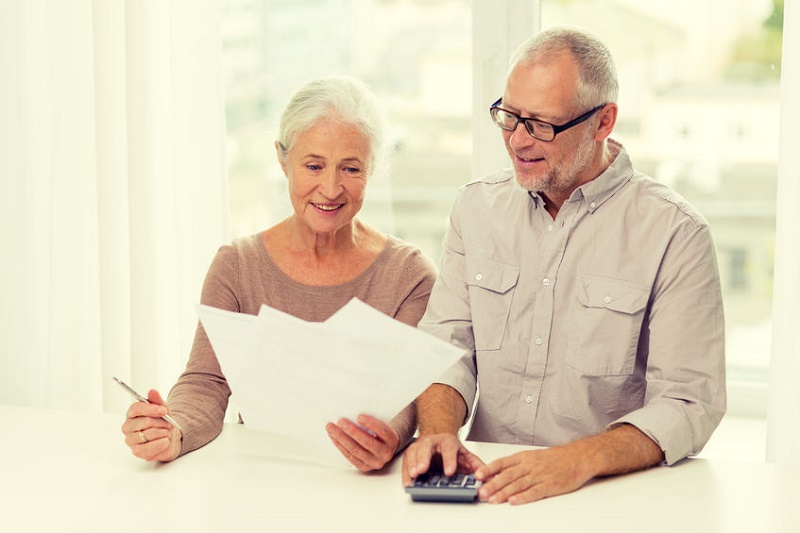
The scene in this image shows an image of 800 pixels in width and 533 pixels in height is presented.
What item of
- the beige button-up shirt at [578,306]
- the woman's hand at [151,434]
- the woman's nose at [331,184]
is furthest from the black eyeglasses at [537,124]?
the woman's hand at [151,434]

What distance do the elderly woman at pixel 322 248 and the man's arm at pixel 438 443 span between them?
0.32 m

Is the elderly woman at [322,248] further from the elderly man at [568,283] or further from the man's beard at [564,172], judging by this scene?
the man's beard at [564,172]

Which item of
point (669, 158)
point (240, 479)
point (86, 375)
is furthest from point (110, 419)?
point (669, 158)

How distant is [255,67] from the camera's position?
286 cm

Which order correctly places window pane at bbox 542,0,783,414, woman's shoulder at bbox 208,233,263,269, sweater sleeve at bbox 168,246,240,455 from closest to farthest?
sweater sleeve at bbox 168,246,240,455
woman's shoulder at bbox 208,233,263,269
window pane at bbox 542,0,783,414

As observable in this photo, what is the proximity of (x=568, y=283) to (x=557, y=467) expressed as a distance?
Answer: 0.54 metres

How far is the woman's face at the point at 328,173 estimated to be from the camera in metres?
1.97

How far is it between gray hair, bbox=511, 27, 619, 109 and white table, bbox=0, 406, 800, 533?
692 mm

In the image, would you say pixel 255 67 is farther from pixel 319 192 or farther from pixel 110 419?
pixel 110 419

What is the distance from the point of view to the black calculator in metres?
1.37

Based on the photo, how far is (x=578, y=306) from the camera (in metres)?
1.85

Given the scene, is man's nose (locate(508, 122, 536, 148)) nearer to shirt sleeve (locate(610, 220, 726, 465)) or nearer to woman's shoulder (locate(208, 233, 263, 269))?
shirt sleeve (locate(610, 220, 726, 465))

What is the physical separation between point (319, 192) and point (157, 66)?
930 mm

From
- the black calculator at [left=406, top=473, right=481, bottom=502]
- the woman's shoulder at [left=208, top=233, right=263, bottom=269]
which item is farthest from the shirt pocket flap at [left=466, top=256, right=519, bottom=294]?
the black calculator at [left=406, top=473, right=481, bottom=502]
